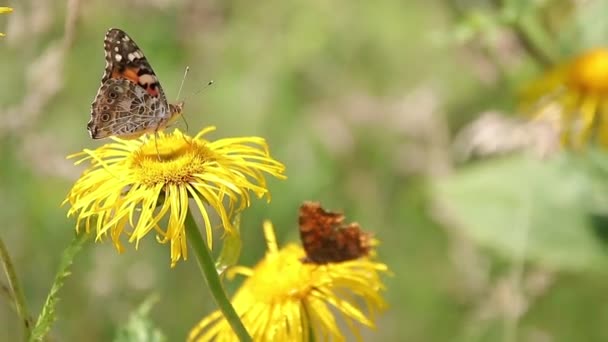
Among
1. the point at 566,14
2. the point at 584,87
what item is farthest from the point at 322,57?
the point at 584,87

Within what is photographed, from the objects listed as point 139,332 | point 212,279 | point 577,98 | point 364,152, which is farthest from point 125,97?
point 364,152

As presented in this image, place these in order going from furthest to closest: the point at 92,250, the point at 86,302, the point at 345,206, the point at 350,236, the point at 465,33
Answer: the point at 345,206 → the point at 92,250 → the point at 86,302 → the point at 465,33 → the point at 350,236

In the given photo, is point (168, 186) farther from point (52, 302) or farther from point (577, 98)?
point (577, 98)

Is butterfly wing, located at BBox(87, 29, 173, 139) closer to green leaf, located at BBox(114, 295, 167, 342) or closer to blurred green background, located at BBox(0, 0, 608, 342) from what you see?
green leaf, located at BBox(114, 295, 167, 342)

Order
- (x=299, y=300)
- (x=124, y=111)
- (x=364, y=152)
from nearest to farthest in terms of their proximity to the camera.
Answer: (x=299, y=300)
(x=124, y=111)
(x=364, y=152)

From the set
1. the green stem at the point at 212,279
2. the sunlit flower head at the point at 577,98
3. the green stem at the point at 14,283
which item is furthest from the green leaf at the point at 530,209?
the green stem at the point at 14,283

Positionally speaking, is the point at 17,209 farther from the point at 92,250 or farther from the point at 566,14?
the point at 566,14
